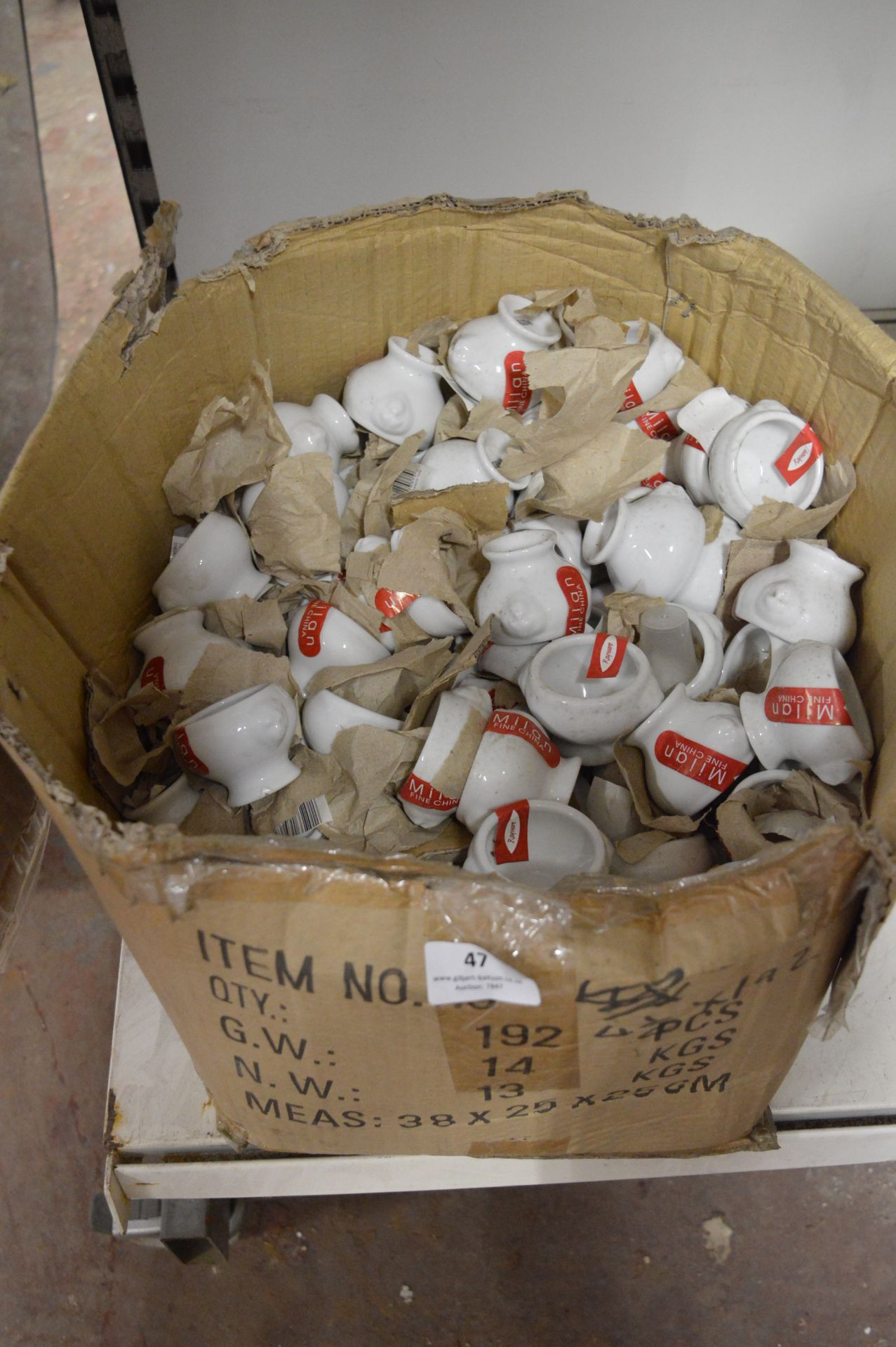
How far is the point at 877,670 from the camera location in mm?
908

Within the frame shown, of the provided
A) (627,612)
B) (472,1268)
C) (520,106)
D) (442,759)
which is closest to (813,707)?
(627,612)

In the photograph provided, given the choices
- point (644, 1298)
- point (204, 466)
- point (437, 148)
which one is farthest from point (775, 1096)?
point (437, 148)

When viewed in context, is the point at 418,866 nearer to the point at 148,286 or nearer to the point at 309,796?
the point at 309,796

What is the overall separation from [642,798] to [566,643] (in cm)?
16

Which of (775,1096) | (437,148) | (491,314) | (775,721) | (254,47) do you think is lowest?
(775,1096)

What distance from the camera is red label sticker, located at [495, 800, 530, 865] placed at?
2.61 feet

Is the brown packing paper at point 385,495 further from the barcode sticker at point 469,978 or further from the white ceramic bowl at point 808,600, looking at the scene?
the barcode sticker at point 469,978

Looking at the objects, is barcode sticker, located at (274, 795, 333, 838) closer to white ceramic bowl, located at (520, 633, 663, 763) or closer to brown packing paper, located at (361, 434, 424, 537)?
white ceramic bowl, located at (520, 633, 663, 763)

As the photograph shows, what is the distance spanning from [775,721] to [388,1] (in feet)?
3.82

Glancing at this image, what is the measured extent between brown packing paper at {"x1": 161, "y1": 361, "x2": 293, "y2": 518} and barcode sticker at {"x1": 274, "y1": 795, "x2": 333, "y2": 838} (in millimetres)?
346

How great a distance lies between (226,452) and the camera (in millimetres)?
1068

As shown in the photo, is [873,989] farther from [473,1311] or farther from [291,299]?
[291,299]

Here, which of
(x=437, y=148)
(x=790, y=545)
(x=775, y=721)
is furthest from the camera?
(x=437, y=148)

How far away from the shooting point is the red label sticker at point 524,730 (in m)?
0.88
